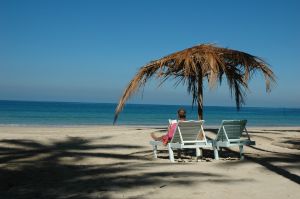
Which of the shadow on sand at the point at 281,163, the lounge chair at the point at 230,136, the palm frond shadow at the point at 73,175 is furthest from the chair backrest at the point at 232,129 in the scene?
the palm frond shadow at the point at 73,175

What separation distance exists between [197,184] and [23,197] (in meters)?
2.08

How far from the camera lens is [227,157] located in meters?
8.90

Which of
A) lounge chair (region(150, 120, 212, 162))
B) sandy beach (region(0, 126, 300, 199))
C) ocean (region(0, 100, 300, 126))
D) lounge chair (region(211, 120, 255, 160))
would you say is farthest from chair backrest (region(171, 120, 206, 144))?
ocean (region(0, 100, 300, 126))

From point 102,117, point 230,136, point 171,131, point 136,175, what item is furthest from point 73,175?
point 102,117

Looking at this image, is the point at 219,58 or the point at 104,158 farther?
the point at 219,58

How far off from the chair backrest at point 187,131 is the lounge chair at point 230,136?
40cm

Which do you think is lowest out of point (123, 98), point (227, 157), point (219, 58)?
point (227, 157)

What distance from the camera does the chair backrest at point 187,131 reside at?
8062 mm

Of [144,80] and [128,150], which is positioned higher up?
[144,80]

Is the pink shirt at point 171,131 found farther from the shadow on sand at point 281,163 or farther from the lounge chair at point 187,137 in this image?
the shadow on sand at point 281,163

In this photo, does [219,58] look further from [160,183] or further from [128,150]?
[160,183]

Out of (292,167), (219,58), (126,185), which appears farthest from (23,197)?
(219,58)

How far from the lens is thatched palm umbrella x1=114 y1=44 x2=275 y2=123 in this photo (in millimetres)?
9188

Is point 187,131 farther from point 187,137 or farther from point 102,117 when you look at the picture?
point 102,117
